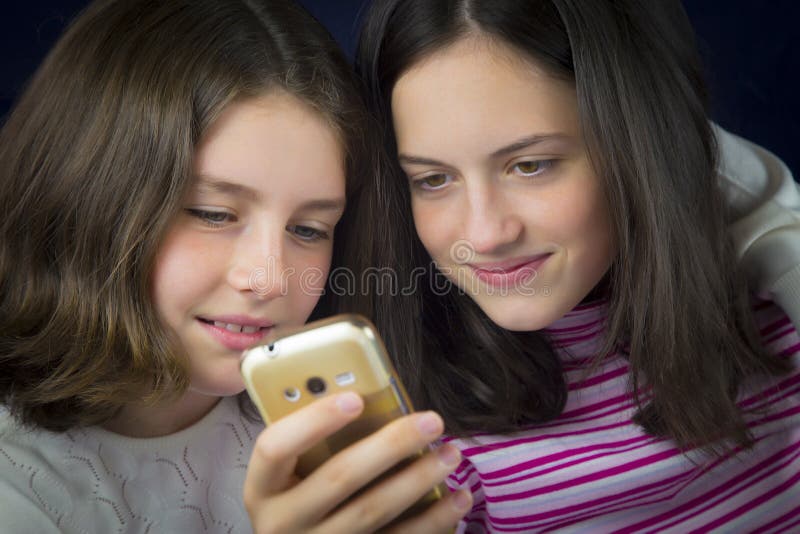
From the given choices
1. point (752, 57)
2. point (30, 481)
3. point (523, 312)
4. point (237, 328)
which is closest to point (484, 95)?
point (523, 312)

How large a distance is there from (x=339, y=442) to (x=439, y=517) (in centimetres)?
14

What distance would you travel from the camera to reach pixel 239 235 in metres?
1.06

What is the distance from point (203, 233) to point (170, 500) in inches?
16.2

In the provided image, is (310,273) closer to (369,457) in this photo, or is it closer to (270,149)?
(270,149)

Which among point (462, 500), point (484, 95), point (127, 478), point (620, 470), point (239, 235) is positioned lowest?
point (620, 470)

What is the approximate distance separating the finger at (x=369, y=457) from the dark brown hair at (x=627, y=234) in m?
0.49

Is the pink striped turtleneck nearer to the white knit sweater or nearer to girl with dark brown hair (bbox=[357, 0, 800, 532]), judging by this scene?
girl with dark brown hair (bbox=[357, 0, 800, 532])

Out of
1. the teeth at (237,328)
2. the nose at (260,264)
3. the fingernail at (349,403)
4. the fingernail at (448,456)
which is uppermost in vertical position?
the nose at (260,264)

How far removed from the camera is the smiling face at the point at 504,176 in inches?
43.1

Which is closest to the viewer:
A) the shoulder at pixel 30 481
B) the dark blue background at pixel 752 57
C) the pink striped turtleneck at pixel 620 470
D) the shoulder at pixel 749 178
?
the shoulder at pixel 30 481

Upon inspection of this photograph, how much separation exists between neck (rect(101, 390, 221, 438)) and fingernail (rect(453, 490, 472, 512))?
0.47 meters

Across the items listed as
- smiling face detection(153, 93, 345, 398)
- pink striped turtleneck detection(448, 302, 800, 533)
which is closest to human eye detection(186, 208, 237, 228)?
smiling face detection(153, 93, 345, 398)

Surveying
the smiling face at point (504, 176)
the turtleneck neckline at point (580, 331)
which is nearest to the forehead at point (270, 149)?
the smiling face at point (504, 176)

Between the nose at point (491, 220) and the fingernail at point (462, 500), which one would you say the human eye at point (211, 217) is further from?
the fingernail at point (462, 500)
